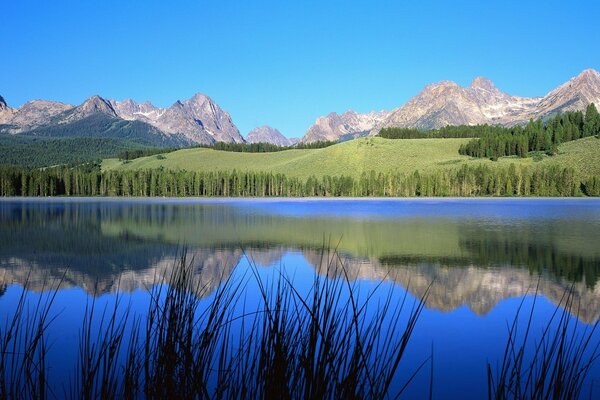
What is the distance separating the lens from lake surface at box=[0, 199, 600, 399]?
12.1 metres

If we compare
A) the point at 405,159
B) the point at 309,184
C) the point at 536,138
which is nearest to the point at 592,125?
the point at 536,138

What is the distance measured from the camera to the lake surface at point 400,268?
39.6 ft

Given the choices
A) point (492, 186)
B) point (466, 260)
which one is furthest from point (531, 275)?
point (492, 186)

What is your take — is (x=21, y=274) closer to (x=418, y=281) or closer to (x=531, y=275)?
(x=418, y=281)

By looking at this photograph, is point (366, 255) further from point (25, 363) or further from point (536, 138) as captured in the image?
point (536, 138)

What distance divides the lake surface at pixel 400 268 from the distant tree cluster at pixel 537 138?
133 meters

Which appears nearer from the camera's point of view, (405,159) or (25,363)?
(25,363)

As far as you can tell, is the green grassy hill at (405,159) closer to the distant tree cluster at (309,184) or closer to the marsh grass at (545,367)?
the distant tree cluster at (309,184)

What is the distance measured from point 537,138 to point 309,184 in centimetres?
7206

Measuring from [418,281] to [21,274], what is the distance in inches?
585

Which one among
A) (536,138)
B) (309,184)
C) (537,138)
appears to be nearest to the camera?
(309,184)

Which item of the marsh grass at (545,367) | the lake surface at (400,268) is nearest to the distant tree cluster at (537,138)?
the lake surface at (400,268)

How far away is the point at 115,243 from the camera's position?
31.4 m

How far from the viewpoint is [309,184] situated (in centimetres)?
16250
